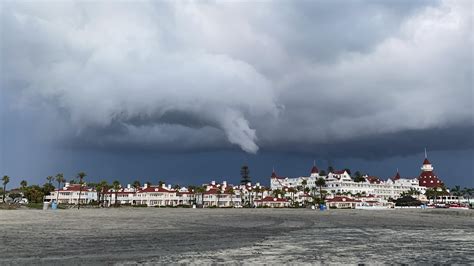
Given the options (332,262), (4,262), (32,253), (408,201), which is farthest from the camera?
(408,201)

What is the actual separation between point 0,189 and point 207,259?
16652 cm

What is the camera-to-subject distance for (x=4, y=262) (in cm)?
1645

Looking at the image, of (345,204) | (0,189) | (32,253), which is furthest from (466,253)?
(0,189)

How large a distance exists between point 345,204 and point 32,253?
162m

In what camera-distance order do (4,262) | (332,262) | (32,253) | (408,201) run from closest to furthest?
(4,262), (332,262), (32,253), (408,201)

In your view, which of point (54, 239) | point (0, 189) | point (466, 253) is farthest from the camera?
point (0, 189)

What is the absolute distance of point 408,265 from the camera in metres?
16.8

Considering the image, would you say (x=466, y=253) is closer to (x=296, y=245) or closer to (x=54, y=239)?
(x=296, y=245)

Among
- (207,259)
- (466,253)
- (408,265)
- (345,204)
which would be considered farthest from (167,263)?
(345,204)

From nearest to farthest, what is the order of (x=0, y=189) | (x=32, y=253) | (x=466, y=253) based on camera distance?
(x=32, y=253) < (x=466, y=253) < (x=0, y=189)

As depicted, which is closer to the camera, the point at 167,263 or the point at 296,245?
the point at 167,263

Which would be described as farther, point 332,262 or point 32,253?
point 32,253

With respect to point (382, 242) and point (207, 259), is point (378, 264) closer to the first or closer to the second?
point (207, 259)

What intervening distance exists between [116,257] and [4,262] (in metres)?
4.20
